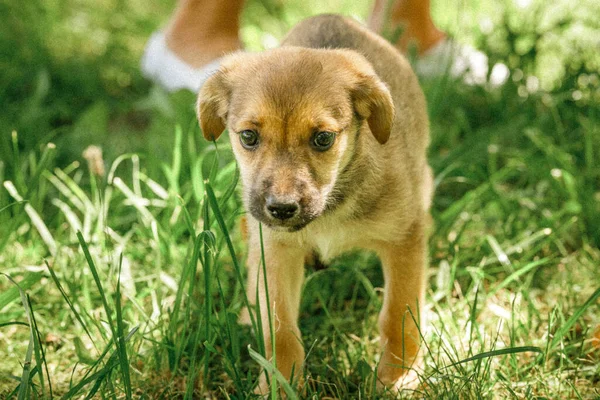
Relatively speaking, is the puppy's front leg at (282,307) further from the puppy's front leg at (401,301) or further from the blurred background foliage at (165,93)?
the blurred background foliage at (165,93)

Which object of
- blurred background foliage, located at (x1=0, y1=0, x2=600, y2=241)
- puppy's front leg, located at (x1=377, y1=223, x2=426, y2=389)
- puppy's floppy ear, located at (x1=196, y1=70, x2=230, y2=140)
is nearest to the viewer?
puppy's floppy ear, located at (x1=196, y1=70, x2=230, y2=140)

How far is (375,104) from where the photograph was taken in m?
2.45

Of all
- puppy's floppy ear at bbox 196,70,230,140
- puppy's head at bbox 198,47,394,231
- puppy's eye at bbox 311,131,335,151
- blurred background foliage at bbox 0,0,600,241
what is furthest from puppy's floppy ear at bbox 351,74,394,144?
blurred background foliage at bbox 0,0,600,241

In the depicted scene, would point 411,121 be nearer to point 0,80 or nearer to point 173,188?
point 173,188

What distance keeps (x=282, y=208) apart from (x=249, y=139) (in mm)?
301

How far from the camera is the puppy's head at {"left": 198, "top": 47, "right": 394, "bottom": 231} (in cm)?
226

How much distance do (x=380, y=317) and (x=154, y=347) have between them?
849 mm

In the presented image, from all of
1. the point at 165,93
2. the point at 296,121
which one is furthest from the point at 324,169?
the point at 165,93

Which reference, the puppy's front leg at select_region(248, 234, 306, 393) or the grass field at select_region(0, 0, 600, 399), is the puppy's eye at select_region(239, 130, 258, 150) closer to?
the grass field at select_region(0, 0, 600, 399)

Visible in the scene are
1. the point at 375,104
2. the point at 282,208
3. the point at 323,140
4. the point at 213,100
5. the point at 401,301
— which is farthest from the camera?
the point at 401,301

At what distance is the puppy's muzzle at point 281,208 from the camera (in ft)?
7.25

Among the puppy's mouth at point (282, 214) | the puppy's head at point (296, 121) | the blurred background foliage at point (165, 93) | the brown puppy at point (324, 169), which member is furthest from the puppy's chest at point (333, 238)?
the blurred background foliage at point (165, 93)

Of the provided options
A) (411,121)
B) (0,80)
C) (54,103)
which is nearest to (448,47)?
(411,121)

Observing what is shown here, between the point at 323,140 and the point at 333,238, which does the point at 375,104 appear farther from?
the point at 333,238
